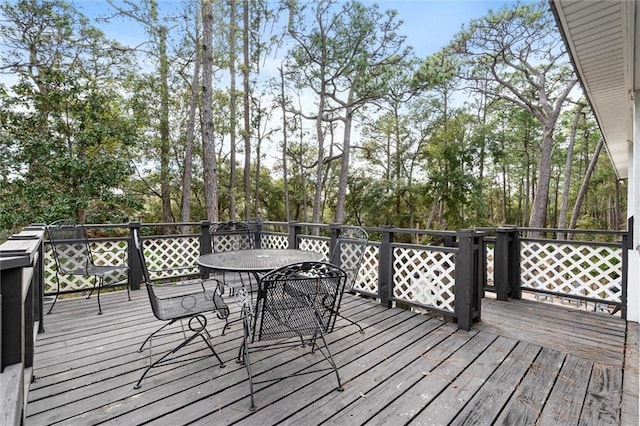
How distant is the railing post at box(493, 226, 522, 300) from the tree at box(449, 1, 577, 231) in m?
7.61

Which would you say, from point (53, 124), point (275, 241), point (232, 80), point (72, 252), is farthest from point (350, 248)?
point (232, 80)

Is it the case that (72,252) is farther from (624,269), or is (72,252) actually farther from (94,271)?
(624,269)

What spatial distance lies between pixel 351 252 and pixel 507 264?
214 centimetres

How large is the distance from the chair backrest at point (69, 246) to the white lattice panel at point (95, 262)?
0.62 m

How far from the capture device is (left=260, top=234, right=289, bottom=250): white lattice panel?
5343mm

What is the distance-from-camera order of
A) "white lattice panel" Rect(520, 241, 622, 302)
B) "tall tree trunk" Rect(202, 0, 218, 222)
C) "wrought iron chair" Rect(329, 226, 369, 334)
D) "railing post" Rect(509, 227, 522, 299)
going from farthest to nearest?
1. "tall tree trunk" Rect(202, 0, 218, 222)
2. "railing post" Rect(509, 227, 522, 299)
3. "white lattice panel" Rect(520, 241, 622, 302)
4. "wrought iron chair" Rect(329, 226, 369, 334)

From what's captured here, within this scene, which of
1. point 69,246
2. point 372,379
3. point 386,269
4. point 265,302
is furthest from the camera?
point 386,269

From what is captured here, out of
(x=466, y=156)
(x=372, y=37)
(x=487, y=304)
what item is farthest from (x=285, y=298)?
(x=466, y=156)

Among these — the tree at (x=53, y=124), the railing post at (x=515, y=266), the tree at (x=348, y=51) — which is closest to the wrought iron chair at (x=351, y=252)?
the railing post at (x=515, y=266)

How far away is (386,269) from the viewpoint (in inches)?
151

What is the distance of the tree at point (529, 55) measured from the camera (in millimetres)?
9398

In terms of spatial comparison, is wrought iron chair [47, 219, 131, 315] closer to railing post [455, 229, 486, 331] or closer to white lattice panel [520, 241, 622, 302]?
railing post [455, 229, 486, 331]

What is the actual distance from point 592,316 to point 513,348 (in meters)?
1.67

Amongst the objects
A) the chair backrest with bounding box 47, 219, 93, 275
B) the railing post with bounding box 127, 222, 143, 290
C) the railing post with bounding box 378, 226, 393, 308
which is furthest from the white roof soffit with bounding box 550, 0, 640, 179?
the railing post with bounding box 127, 222, 143, 290
